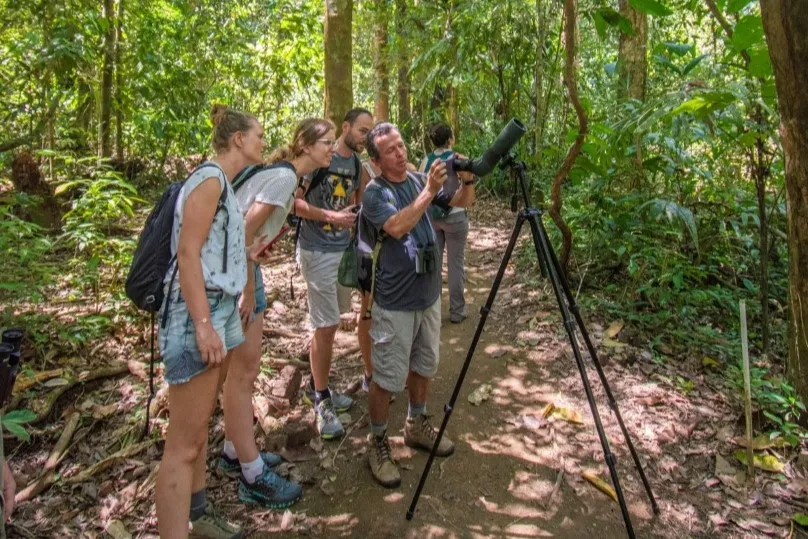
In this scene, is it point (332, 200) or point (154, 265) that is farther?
point (332, 200)

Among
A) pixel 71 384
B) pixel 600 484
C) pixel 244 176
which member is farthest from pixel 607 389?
pixel 71 384

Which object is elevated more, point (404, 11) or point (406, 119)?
point (404, 11)

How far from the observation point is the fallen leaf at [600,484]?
3.16 m

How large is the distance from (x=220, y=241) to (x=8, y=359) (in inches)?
33.3

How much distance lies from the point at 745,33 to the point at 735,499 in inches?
107

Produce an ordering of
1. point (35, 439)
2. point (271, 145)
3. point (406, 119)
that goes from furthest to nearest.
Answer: point (406, 119) < point (271, 145) < point (35, 439)

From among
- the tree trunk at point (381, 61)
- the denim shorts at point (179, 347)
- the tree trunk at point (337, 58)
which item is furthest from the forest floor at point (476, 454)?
the tree trunk at point (381, 61)

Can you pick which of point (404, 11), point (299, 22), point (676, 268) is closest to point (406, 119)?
point (404, 11)

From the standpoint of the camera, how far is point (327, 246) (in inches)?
142

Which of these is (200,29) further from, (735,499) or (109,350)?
(735,499)

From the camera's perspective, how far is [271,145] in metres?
10.4

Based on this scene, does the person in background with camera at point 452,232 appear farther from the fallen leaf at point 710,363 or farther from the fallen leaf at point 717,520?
the fallen leaf at point 717,520

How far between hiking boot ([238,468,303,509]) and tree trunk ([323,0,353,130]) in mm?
4181

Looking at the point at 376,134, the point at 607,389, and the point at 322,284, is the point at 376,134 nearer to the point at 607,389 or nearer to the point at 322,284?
the point at 322,284
